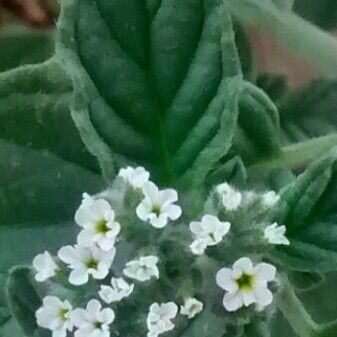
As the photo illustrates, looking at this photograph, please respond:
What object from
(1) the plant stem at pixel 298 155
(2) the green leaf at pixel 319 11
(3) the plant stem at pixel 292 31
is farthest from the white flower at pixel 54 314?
(2) the green leaf at pixel 319 11

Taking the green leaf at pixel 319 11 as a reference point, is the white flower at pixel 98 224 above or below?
above

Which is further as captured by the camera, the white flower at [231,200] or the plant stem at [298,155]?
the plant stem at [298,155]

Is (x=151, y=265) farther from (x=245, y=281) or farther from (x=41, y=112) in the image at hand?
(x=41, y=112)

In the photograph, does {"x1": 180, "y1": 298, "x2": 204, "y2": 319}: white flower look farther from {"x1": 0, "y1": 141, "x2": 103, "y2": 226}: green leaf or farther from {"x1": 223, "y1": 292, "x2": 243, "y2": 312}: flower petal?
{"x1": 0, "y1": 141, "x2": 103, "y2": 226}: green leaf

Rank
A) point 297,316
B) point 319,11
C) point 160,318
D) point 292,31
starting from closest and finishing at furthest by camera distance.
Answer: point 160,318 < point 297,316 < point 292,31 < point 319,11

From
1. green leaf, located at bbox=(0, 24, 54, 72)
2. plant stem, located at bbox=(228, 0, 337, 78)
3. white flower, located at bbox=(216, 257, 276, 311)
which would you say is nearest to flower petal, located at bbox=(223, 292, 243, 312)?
white flower, located at bbox=(216, 257, 276, 311)

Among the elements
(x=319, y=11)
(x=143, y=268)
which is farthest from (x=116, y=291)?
(x=319, y=11)

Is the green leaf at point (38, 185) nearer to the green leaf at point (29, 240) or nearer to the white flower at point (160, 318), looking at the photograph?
the green leaf at point (29, 240)

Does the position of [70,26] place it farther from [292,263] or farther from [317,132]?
[317,132]
